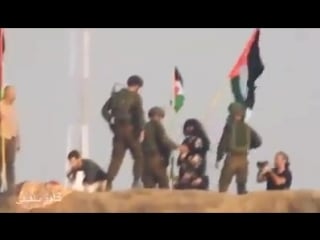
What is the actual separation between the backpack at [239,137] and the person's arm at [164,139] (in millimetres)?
154

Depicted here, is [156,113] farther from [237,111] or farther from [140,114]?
[237,111]

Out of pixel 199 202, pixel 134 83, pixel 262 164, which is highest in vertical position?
pixel 134 83

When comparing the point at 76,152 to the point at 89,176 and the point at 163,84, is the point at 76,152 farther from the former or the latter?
the point at 163,84

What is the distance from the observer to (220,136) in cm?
205

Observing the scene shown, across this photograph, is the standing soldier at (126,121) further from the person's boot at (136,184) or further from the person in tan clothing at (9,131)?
the person in tan clothing at (9,131)

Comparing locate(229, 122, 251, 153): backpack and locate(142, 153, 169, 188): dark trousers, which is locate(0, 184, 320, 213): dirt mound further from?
locate(229, 122, 251, 153): backpack

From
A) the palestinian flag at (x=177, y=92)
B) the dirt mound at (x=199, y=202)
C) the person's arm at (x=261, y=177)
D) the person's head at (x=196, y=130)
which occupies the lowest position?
the dirt mound at (x=199, y=202)

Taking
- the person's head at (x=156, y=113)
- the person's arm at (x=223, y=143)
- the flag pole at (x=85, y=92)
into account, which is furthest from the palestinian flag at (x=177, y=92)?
the flag pole at (x=85, y=92)

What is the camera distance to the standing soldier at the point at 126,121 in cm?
204

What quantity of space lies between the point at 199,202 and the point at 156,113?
0.27 meters

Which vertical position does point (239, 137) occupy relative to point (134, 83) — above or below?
below

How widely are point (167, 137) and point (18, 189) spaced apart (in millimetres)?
434

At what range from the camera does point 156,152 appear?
2.05 metres

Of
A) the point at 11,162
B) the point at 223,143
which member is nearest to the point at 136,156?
the point at 223,143
